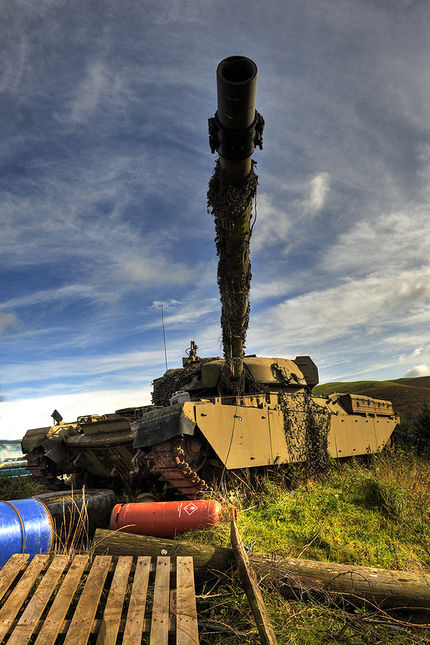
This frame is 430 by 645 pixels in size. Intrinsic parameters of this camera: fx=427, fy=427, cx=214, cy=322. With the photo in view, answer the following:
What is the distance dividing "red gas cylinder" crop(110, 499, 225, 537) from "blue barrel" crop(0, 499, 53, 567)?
90cm

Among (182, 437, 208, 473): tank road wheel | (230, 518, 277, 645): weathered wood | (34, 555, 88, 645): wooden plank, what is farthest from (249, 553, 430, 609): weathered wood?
(182, 437, 208, 473): tank road wheel

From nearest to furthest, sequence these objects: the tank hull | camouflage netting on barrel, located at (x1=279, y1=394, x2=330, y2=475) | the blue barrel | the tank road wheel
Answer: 1. the blue barrel
2. the tank hull
3. the tank road wheel
4. camouflage netting on barrel, located at (x1=279, y1=394, x2=330, y2=475)

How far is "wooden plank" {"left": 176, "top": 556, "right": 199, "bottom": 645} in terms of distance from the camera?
2930 mm

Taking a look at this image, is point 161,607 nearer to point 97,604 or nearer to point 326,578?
point 97,604

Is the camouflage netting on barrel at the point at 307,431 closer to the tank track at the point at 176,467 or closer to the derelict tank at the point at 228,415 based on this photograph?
the derelict tank at the point at 228,415

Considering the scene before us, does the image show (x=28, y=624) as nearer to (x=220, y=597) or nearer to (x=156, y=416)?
(x=220, y=597)

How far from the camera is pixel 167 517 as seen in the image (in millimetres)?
5594

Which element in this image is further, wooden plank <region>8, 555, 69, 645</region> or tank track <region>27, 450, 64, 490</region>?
tank track <region>27, 450, 64, 490</region>

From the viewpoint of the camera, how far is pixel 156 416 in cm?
670

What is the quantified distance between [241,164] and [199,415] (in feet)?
12.6

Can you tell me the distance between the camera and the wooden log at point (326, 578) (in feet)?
12.6

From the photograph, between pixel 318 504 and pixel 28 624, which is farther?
pixel 318 504

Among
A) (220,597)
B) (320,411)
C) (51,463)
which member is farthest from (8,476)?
(220,597)

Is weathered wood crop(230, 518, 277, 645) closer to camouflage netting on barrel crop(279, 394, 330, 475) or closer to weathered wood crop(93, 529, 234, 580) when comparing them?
weathered wood crop(93, 529, 234, 580)
